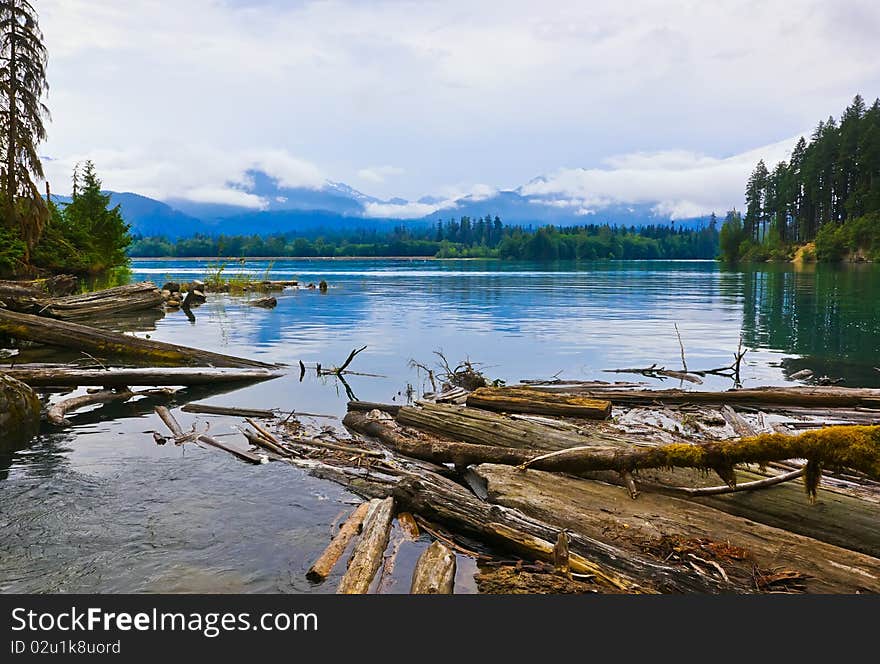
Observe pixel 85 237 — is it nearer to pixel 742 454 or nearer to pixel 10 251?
pixel 10 251

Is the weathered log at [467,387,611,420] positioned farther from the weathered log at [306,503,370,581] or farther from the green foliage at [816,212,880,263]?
the green foliage at [816,212,880,263]

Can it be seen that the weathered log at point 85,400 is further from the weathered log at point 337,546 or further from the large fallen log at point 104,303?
the large fallen log at point 104,303

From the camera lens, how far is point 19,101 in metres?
39.0

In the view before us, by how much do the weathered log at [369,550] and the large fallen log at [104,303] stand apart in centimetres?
1984

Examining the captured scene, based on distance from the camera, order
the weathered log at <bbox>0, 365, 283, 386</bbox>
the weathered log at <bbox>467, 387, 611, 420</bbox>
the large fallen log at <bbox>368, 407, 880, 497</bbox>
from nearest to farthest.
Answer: the large fallen log at <bbox>368, 407, 880, 497</bbox> < the weathered log at <bbox>467, 387, 611, 420</bbox> < the weathered log at <bbox>0, 365, 283, 386</bbox>

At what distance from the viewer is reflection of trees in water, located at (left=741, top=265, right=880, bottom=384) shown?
2264cm

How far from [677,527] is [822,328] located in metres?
29.7

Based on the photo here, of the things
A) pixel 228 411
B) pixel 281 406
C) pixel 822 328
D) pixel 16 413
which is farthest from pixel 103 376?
pixel 822 328

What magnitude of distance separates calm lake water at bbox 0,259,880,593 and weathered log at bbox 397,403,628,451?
248 cm

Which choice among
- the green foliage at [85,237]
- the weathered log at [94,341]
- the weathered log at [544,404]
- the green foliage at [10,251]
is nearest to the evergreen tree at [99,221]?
the green foliage at [85,237]

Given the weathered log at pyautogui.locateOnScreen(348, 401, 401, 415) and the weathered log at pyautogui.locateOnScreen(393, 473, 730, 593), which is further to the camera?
the weathered log at pyautogui.locateOnScreen(348, 401, 401, 415)

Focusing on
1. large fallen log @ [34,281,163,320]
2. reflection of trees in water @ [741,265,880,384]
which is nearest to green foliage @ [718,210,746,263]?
reflection of trees in water @ [741,265,880,384]

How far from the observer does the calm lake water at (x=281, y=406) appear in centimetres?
759

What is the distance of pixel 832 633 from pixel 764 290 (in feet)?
209
